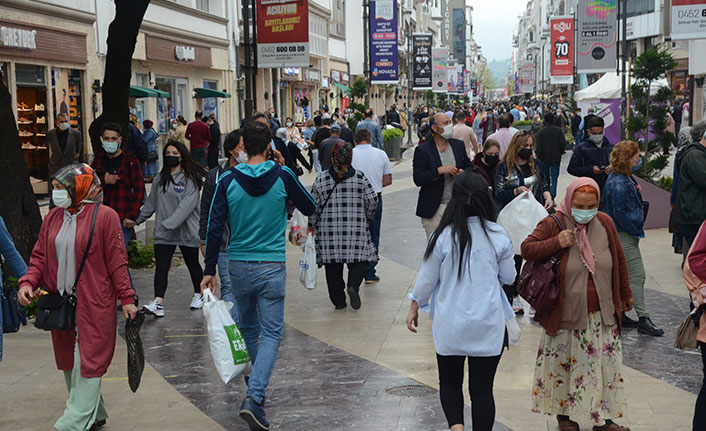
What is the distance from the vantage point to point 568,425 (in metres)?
5.48

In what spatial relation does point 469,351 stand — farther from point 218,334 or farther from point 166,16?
point 166,16

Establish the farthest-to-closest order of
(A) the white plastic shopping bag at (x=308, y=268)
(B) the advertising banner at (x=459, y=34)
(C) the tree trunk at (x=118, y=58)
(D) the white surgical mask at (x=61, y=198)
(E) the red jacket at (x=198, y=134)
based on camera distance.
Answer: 1. (B) the advertising banner at (x=459, y=34)
2. (E) the red jacket at (x=198, y=134)
3. (C) the tree trunk at (x=118, y=58)
4. (A) the white plastic shopping bag at (x=308, y=268)
5. (D) the white surgical mask at (x=61, y=198)

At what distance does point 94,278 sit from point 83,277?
0.06 meters

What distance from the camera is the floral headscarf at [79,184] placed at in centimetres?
527

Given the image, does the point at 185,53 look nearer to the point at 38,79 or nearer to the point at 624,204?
the point at 38,79

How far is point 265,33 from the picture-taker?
59.8 feet

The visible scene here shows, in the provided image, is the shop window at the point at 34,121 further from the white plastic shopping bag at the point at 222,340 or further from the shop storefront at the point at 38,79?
the white plastic shopping bag at the point at 222,340

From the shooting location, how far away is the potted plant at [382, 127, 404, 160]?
A: 30312 millimetres

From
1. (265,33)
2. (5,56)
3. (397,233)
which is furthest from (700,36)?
(5,56)

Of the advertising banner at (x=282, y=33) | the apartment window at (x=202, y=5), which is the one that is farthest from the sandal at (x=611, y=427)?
the apartment window at (x=202, y=5)

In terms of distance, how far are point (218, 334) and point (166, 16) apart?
965 inches

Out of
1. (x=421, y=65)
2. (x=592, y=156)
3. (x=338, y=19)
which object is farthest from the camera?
(x=338, y=19)

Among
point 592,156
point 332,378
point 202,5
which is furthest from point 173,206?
point 202,5

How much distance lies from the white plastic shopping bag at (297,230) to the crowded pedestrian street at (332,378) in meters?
0.80
